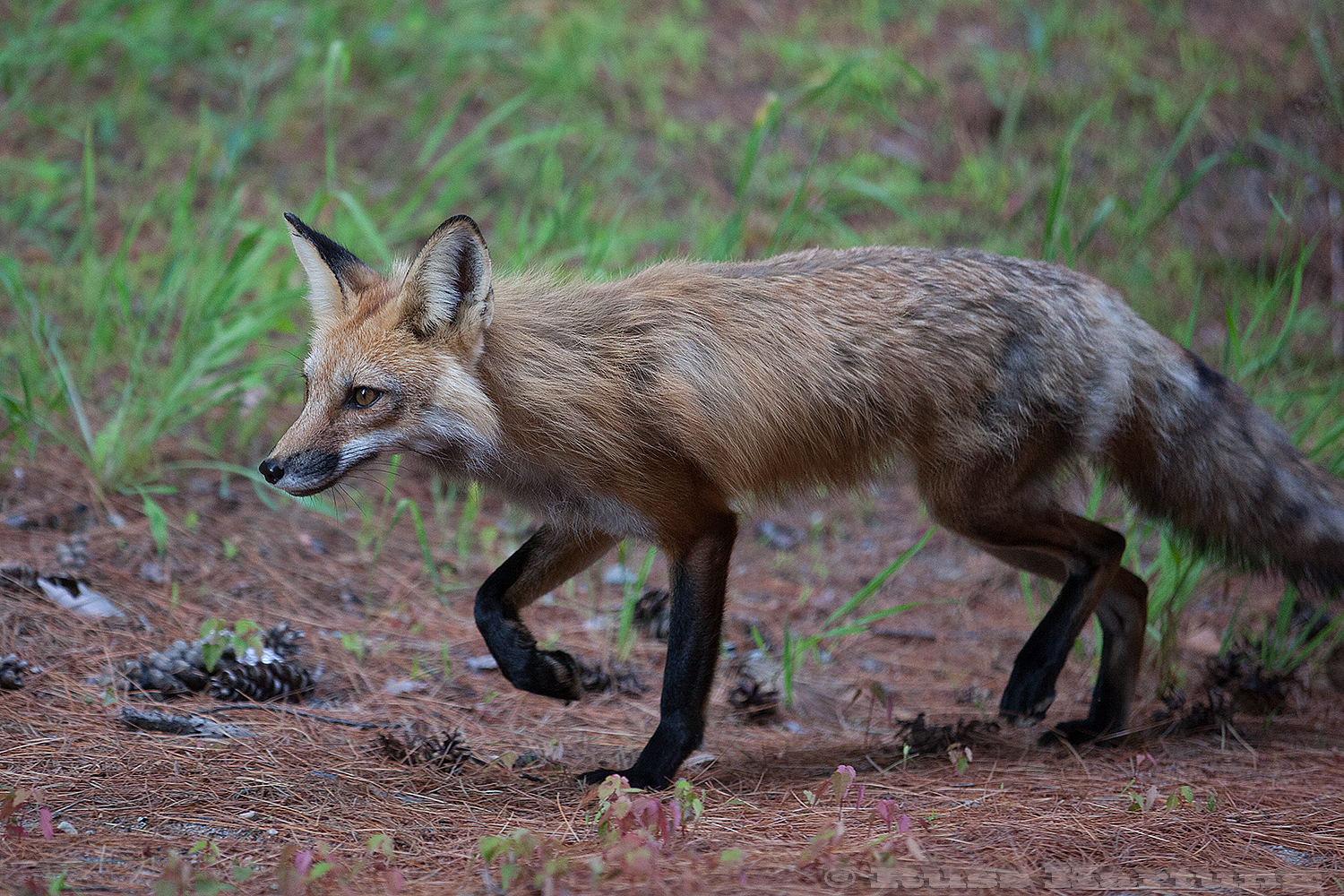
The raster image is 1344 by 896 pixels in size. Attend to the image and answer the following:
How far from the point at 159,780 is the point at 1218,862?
2.74m

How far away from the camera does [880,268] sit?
3.89 meters

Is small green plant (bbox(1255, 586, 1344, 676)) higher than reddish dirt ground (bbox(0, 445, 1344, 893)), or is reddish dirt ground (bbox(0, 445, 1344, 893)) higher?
small green plant (bbox(1255, 586, 1344, 676))

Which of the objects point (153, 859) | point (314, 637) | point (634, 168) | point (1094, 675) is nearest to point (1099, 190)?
point (634, 168)

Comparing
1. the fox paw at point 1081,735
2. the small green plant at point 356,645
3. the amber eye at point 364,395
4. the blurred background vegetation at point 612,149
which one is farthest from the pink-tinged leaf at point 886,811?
the blurred background vegetation at point 612,149

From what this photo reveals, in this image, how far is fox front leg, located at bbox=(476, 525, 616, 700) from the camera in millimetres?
3600

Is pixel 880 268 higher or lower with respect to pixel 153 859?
higher

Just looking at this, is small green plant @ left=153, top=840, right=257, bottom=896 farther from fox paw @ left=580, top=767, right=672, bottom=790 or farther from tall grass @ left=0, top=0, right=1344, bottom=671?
tall grass @ left=0, top=0, right=1344, bottom=671

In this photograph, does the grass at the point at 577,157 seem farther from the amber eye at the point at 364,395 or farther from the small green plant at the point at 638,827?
the small green plant at the point at 638,827

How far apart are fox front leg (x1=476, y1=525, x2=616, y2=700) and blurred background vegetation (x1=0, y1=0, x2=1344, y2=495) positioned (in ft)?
5.83

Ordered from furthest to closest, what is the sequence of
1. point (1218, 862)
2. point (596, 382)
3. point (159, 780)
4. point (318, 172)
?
point (318, 172), point (596, 382), point (159, 780), point (1218, 862)

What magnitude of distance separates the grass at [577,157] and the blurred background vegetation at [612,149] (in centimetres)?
3

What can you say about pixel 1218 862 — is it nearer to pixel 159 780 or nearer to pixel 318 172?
pixel 159 780

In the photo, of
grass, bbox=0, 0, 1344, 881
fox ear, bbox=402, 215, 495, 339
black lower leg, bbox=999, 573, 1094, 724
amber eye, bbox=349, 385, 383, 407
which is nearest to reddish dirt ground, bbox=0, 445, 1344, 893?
black lower leg, bbox=999, 573, 1094, 724

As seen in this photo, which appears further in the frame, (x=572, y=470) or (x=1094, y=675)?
(x=1094, y=675)
